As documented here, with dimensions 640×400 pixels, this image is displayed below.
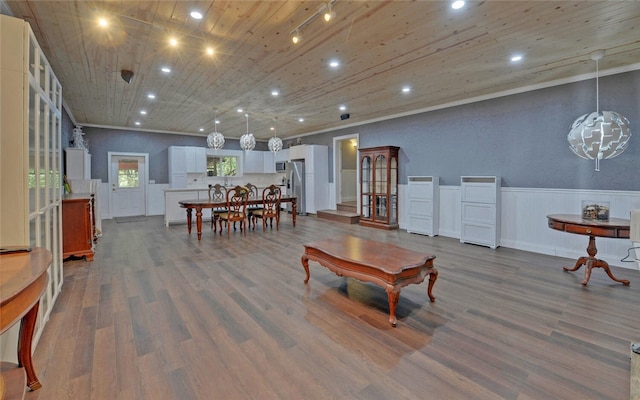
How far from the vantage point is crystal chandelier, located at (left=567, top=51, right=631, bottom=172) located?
3350 mm

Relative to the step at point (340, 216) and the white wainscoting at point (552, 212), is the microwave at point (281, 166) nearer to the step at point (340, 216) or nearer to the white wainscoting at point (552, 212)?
the step at point (340, 216)

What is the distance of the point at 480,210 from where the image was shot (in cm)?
503

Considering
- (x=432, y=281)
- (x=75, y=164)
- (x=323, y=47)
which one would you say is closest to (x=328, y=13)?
(x=323, y=47)

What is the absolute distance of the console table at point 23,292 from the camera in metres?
0.95

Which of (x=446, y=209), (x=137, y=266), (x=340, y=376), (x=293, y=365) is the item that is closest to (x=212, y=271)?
(x=137, y=266)

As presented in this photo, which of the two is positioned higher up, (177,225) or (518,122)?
(518,122)

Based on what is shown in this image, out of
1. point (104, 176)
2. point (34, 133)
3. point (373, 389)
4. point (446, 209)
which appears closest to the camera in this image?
point (373, 389)

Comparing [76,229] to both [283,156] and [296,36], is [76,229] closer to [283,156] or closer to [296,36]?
[296,36]

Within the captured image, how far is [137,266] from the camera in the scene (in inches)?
151

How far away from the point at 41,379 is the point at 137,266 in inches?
90.3

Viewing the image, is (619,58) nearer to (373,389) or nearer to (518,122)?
(518,122)

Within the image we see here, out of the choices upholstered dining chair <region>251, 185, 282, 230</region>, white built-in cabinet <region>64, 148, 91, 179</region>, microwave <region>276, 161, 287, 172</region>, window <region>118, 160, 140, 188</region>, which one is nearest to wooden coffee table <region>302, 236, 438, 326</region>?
upholstered dining chair <region>251, 185, 282, 230</region>

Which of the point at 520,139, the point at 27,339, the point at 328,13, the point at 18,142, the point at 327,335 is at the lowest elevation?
the point at 327,335

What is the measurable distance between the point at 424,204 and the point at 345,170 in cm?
349
